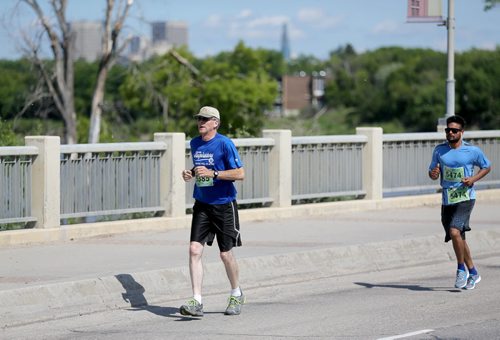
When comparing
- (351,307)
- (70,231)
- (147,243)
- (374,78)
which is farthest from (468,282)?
(374,78)

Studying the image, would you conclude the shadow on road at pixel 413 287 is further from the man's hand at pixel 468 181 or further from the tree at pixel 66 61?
the tree at pixel 66 61

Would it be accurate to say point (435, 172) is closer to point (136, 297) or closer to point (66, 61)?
point (136, 297)

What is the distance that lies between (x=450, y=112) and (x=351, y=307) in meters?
11.1

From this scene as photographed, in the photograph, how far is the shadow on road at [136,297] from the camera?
10855 mm

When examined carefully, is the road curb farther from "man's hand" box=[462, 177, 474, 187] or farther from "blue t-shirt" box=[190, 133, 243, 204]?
"man's hand" box=[462, 177, 474, 187]

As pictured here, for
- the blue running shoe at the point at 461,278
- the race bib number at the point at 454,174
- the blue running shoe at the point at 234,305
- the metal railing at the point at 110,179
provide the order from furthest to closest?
the metal railing at the point at 110,179, the blue running shoe at the point at 461,278, the race bib number at the point at 454,174, the blue running shoe at the point at 234,305

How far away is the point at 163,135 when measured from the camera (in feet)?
53.9

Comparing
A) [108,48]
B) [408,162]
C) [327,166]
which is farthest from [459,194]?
[108,48]

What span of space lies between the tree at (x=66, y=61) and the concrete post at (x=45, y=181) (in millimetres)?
25041

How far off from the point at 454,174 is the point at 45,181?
581 cm

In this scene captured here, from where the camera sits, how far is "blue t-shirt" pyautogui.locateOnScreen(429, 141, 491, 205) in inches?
458

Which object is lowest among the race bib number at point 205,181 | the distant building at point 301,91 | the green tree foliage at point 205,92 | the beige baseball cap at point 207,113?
the race bib number at point 205,181

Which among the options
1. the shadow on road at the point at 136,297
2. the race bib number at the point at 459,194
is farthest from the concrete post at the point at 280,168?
the shadow on road at the point at 136,297

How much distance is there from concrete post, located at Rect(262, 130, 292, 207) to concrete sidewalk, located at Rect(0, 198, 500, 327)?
527 millimetres
